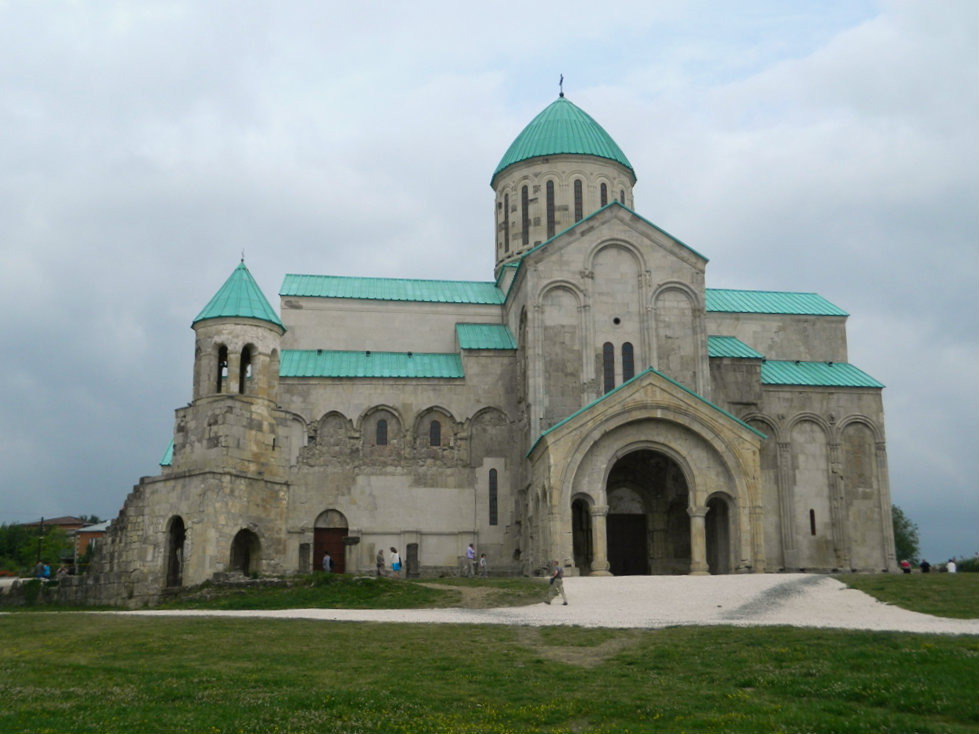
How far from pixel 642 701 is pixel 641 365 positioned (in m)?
23.5

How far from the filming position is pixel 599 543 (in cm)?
2983

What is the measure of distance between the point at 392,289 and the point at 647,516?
1452 centimetres

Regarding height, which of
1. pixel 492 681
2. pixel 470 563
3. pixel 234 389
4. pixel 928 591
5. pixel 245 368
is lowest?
pixel 492 681

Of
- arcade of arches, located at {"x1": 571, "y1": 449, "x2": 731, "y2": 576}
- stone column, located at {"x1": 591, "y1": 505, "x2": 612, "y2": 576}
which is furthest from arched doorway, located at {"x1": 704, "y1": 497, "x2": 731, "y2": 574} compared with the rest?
stone column, located at {"x1": 591, "y1": 505, "x2": 612, "y2": 576}

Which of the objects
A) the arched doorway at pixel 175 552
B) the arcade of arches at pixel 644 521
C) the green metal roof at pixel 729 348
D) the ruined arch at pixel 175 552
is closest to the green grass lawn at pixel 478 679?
the ruined arch at pixel 175 552

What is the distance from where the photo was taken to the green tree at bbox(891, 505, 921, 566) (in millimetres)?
67750

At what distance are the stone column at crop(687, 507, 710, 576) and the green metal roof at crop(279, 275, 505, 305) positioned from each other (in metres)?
14.0

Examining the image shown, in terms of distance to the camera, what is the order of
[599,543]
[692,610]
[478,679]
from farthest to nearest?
[599,543], [692,610], [478,679]

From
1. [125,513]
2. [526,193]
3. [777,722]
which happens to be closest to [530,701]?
[777,722]

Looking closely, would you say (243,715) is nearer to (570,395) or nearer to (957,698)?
(957,698)

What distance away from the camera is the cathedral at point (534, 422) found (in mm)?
30531

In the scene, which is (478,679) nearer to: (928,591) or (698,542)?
(928,591)

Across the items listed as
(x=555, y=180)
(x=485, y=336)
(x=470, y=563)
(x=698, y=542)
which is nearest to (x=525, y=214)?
(x=555, y=180)

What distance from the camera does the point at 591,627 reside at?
18.4m
